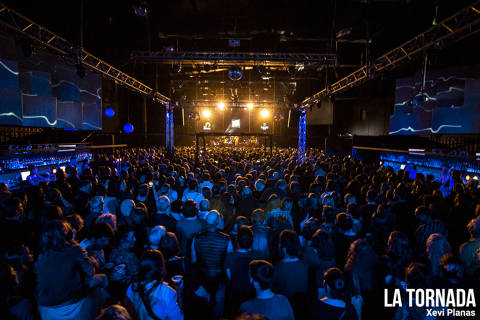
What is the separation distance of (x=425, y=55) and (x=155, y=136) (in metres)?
20.8

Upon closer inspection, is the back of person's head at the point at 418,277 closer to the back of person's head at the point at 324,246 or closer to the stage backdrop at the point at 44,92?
the back of person's head at the point at 324,246

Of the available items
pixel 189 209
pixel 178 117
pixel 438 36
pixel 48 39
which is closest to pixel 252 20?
pixel 438 36

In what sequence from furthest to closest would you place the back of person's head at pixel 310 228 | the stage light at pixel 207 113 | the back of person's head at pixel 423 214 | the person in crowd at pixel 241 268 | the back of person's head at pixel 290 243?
the stage light at pixel 207 113 < the back of person's head at pixel 423 214 < the back of person's head at pixel 310 228 < the person in crowd at pixel 241 268 < the back of person's head at pixel 290 243

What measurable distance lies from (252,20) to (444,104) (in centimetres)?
993

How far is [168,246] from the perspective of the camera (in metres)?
2.56

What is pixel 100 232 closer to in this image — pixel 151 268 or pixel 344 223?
pixel 151 268

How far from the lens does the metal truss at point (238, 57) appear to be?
9.55m

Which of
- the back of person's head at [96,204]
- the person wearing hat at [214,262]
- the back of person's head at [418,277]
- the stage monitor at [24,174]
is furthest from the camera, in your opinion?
the stage monitor at [24,174]

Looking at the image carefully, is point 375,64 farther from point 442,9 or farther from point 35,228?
point 35,228

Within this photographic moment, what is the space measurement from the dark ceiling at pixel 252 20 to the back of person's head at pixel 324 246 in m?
7.67

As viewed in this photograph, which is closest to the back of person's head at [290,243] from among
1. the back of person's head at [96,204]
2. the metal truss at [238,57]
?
the back of person's head at [96,204]

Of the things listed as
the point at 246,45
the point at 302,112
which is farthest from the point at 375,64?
the point at 302,112

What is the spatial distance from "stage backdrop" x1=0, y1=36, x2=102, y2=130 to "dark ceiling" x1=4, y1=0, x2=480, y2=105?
1.49 m

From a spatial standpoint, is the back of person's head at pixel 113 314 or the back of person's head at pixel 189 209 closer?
the back of person's head at pixel 113 314
